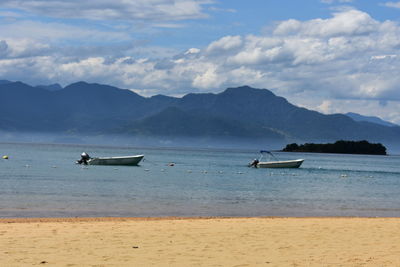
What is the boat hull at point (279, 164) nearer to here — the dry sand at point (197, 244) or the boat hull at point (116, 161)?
the boat hull at point (116, 161)

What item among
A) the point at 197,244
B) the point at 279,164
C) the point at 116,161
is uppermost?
the point at 279,164

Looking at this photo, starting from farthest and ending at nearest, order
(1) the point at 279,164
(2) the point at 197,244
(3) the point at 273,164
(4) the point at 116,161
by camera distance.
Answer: (1) the point at 279,164 → (3) the point at 273,164 → (4) the point at 116,161 → (2) the point at 197,244

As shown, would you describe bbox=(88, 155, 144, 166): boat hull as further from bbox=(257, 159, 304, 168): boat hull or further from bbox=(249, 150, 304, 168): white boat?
bbox=(257, 159, 304, 168): boat hull

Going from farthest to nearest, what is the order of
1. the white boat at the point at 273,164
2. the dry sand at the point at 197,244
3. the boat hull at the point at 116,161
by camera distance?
the white boat at the point at 273,164
the boat hull at the point at 116,161
the dry sand at the point at 197,244

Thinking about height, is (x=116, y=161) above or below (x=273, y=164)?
below

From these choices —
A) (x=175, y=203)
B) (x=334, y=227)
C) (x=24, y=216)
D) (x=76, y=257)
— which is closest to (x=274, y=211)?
(x=175, y=203)

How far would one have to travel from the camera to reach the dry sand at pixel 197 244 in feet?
60.5

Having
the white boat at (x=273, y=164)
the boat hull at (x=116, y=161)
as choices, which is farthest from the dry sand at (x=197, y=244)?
the white boat at (x=273, y=164)

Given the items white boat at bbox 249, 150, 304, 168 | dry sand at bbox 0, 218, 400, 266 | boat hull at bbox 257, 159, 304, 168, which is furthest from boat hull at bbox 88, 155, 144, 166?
dry sand at bbox 0, 218, 400, 266

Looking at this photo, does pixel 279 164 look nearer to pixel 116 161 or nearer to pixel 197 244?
pixel 116 161

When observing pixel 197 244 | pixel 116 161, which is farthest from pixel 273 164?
pixel 197 244

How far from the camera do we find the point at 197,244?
21.7 meters

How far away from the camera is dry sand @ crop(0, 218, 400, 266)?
1844 centimetres

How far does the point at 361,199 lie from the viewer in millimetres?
54969
